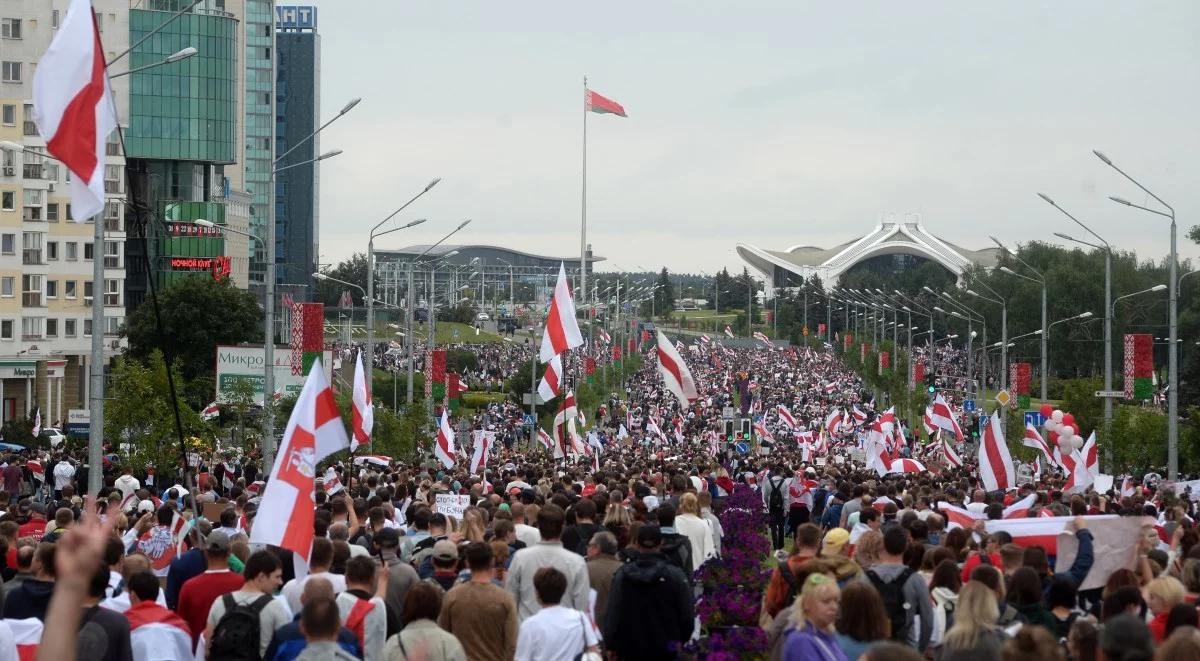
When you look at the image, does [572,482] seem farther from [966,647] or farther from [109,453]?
[109,453]

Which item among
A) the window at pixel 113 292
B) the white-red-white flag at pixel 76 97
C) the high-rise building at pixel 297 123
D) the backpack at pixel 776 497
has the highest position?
the high-rise building at pixel 297 123

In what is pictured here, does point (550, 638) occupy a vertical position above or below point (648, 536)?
below

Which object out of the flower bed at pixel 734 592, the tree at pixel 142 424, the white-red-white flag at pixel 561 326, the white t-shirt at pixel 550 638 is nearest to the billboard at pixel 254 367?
the tree at pixel 142 424

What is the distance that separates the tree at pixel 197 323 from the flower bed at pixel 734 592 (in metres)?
56.2

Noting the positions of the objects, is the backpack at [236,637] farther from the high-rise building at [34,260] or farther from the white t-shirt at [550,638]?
the high-rise building at [34,260]

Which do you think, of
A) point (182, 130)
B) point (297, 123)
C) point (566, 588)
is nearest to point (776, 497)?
point (566, 588)

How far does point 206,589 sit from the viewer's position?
33.0 ft

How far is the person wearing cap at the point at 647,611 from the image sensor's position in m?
10.4

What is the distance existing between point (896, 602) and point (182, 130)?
3685 inches

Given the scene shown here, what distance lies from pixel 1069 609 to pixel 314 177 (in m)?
186

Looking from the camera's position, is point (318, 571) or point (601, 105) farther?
point (601, 105)

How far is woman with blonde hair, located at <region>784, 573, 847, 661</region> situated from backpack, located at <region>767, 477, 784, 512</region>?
1715 cm

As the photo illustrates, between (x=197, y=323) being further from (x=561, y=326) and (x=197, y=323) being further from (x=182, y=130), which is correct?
(x=561, y=326)

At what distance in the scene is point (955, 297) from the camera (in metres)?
134
